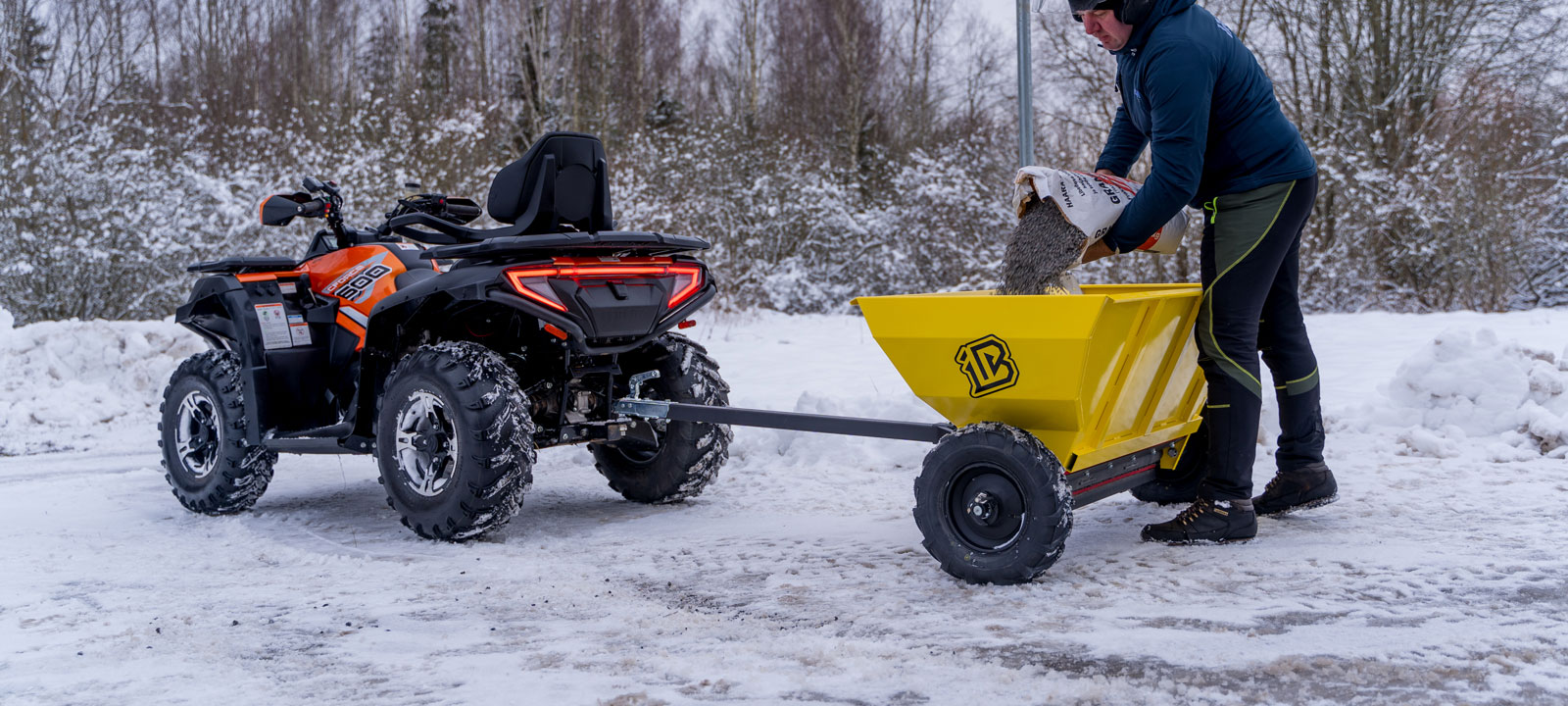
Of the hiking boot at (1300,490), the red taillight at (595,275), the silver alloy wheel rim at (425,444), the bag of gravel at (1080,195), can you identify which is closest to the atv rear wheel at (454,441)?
the silver alloy wheel rim at (425,444)

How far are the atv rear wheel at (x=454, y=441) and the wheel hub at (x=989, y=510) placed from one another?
5.31 feet

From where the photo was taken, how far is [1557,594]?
10.0ft

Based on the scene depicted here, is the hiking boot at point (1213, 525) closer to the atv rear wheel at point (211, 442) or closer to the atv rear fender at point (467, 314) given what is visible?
the atv rear fender at point (467, 314)

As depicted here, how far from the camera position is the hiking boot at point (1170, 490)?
14.3 feet

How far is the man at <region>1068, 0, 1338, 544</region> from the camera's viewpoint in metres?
3.53

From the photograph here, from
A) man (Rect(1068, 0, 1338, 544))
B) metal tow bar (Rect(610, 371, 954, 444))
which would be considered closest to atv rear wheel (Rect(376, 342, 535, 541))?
metal tow bar (Rect(610, 371, 954, 444))

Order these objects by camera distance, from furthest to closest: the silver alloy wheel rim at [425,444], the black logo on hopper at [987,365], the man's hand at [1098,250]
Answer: the silver alloy wheel rim at [425,444], the man's hand at [1098,250], the black logo on hopper at [987,365]

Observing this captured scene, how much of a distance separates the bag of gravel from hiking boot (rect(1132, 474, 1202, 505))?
44.1 inches

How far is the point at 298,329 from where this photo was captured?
4930 mm

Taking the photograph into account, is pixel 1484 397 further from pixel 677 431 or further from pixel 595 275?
pixel 595 275

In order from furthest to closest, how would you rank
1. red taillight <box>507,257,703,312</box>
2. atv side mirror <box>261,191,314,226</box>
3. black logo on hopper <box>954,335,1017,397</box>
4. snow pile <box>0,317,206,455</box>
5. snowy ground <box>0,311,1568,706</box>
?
snow pile <box>0,317,206,455</box>
atv side mirror <box>261,191,314,226</box>
red taillight <box>507,257,703,312</box>
black logo on hopper <box>954,335,1017,397</box>
snowy ground <box>0,311,1568,706</box>

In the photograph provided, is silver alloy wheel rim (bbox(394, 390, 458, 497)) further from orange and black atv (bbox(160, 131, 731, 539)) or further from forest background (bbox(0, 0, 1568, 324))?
forest background (bbox(0, 0, 1568, 324))

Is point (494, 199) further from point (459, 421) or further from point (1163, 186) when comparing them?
point (1163, 186)

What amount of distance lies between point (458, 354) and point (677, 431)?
105cm
